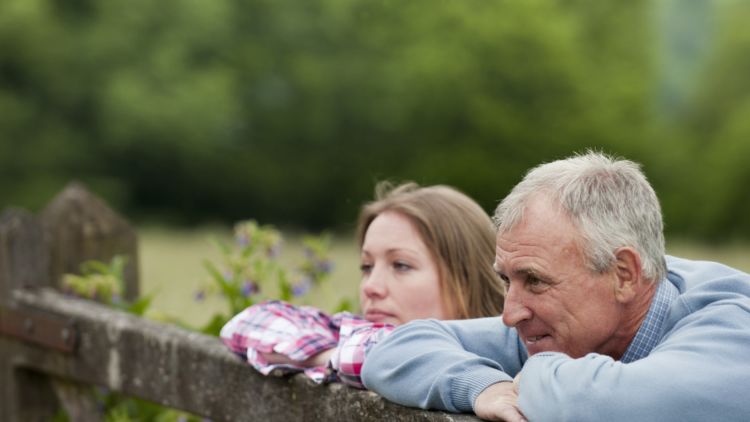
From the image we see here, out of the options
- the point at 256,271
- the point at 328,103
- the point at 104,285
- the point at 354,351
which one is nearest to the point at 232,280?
the point at 256,271

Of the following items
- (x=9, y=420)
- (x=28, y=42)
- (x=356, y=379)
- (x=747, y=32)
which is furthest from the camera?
(x=747, y=32)

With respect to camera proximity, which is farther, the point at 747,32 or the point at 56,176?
the point at 747,32

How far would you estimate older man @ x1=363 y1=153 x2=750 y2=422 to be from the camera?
215 centimetres

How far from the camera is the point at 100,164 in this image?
25.9 metres

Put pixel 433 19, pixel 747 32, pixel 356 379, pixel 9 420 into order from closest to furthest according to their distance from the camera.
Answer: pixel 356 379 < pixel 9 420 < pixel 433 19 < pixel 747 32

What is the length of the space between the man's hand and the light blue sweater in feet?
0.08

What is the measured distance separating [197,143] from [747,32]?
15337 millimetres

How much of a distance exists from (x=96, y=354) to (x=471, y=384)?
6.84 ft

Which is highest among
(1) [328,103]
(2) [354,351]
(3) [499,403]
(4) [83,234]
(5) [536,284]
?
(1) [328,103]

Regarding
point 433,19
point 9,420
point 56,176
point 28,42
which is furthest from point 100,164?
point 9,420

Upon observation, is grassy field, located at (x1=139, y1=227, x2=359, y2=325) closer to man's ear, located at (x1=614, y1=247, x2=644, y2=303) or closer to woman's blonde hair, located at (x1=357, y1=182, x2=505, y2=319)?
woman's blonde hair, located at (x1=357, y1=182, x2=505, y2=319)

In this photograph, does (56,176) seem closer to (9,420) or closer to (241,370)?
(9,420)

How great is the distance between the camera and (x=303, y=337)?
3199 millimetres

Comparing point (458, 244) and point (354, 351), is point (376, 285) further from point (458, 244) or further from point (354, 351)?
point (354, 351)
